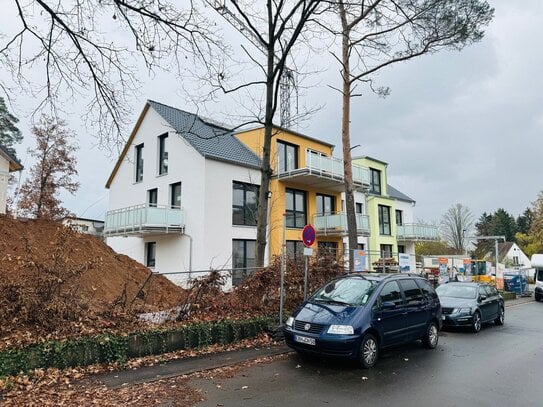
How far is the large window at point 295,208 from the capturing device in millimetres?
25109

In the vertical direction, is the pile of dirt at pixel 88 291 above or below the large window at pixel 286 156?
below

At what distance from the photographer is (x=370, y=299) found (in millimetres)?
8344

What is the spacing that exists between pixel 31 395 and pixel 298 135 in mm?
22369

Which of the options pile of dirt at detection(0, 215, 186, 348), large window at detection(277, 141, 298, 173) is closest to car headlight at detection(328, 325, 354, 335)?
pile of dirt at detection(0, 215, 186, 348)

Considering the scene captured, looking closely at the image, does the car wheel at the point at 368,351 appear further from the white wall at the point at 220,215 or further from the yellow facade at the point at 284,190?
the yellow facade at the point at 284,190

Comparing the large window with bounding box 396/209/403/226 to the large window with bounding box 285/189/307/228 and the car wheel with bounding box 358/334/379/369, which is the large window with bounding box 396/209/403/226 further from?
the car wheel with bounding box 358/334/379/369

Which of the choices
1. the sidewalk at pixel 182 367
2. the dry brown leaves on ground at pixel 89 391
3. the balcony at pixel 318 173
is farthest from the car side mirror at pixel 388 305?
the balcony at pixel 318 173

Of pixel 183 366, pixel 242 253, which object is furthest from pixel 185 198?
pixel 183 366

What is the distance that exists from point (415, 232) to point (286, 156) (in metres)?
15.6

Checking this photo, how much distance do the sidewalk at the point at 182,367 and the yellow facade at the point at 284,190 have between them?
13.9 meters

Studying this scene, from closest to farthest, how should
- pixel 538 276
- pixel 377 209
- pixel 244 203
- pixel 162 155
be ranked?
pixel 244 203
pixel 162 155
pixel 538 276
pixel 377 209

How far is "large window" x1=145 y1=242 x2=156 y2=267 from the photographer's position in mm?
23708

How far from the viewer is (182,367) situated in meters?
7.70

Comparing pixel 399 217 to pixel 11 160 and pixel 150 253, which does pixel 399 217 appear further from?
pixel 11 160
